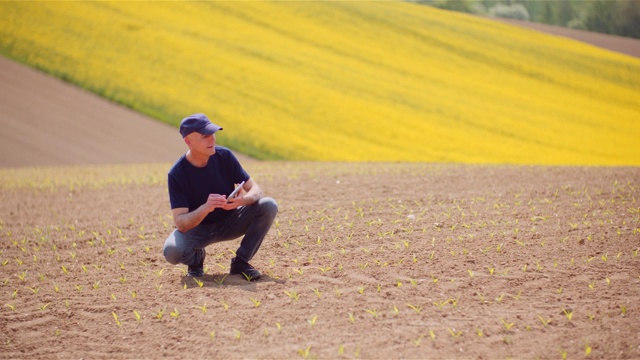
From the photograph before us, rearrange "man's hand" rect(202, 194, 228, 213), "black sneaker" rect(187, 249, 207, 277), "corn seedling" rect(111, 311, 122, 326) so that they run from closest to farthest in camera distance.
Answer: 1. "corn seedling" rect(111, 311, 122, 326)
2. "man's hand" rect(202, 194, 228, 213)
3. "black sneaker" rect(187, 249, 207, 277)

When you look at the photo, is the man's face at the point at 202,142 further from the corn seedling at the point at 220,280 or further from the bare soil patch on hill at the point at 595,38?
the bare soil patch on hill at the point at 595,38

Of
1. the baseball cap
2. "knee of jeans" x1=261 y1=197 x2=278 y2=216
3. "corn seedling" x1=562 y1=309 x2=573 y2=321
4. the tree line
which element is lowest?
"corn seedling" x1=562 y1=309 x2=573 y2=321

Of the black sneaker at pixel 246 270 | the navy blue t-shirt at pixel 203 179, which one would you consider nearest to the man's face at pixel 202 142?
the navy blue t-shirt at pixel 203 179

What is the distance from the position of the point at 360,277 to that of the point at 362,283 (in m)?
0.19

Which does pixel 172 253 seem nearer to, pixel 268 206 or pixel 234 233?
pixel 234 233

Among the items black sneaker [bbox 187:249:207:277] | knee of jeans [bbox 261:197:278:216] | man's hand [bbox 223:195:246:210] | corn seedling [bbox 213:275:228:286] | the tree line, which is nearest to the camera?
man's hand [bbox 223:195:246:210]

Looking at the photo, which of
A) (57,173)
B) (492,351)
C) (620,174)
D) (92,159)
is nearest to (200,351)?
(492,351)

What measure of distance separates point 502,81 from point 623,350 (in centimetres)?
2505

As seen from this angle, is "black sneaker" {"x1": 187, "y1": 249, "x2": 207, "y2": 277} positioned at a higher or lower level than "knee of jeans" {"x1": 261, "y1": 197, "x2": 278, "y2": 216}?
lower

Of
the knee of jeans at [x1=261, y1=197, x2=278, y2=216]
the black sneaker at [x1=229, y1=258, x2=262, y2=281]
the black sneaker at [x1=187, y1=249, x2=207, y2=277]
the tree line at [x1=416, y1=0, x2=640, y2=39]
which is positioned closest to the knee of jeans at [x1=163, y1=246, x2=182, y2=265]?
the black sneaker at [x1=187, y1=249, x2=207, y2=277]

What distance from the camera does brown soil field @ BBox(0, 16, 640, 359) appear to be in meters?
4.99

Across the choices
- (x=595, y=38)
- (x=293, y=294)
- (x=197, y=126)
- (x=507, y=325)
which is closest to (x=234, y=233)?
(x=293, y=294)

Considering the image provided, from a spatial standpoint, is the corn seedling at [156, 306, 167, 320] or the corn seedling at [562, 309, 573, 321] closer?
the corn seedling at [562, 309, 573, 321]

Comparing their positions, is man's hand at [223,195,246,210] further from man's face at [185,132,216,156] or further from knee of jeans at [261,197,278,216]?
man's face at [185,132,216,156]
